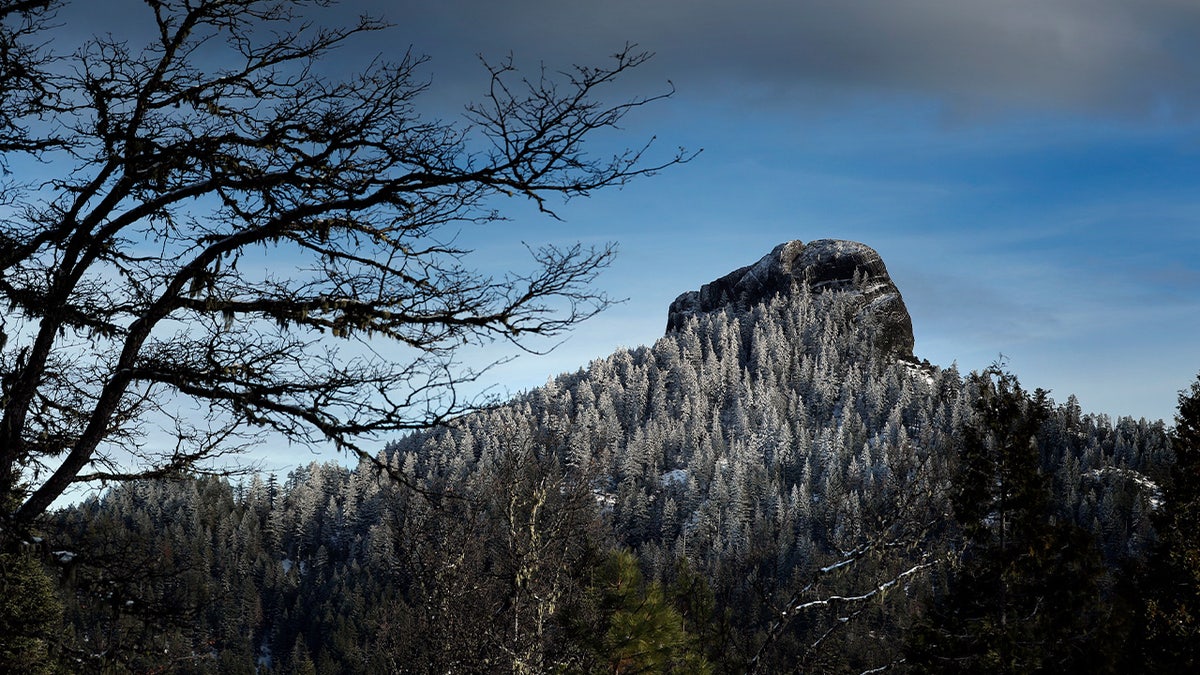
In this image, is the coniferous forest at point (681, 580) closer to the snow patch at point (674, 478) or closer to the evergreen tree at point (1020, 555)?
the evergreen tree at point (1020, 555)

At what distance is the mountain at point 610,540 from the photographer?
9.30 meters

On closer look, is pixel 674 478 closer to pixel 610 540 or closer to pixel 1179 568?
pixel 610 540

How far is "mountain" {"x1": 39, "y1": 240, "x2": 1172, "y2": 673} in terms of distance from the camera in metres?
9.30

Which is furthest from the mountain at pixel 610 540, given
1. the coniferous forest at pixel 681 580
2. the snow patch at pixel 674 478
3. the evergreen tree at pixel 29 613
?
the evergreen tree at pixel 29 613

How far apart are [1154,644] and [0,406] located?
929 inches

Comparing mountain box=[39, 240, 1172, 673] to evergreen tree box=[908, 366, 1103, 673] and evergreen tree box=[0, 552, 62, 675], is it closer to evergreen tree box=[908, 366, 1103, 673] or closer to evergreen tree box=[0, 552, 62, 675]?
evergreen tree box=[908, 366, 1103, 673]

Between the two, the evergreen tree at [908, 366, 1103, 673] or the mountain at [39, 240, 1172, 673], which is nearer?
the mountain at [39, 240, 1172, 673]

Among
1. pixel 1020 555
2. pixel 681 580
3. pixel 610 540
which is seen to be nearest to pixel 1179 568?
pixel 1020 555

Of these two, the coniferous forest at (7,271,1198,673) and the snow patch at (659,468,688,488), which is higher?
the snow patch at (659,468,688,488)

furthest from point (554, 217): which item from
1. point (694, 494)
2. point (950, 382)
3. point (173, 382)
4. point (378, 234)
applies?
point (950, 382)

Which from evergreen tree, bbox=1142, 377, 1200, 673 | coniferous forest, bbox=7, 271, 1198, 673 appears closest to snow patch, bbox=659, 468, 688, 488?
coniferous forest, bbox=7, 271, 1198, 673

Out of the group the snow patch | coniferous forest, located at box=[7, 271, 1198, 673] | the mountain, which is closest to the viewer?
coniferous forest, located at box=[7, 271, 1198, 673]

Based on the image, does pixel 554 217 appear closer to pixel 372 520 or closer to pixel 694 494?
pixel 694 494

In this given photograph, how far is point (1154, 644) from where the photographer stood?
871 inches
